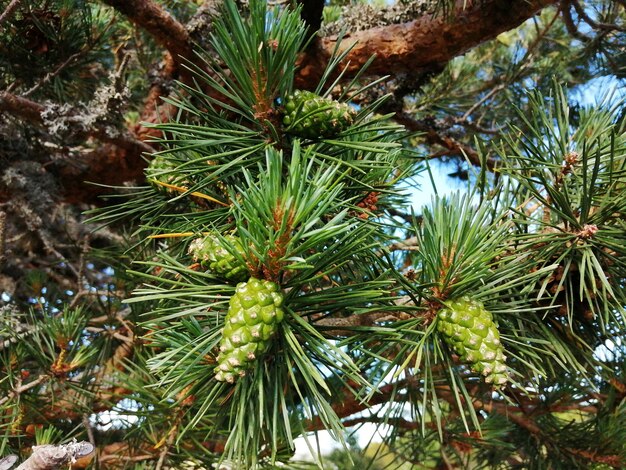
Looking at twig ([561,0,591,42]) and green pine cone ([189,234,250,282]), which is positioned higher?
twig ([561,0,591,42])

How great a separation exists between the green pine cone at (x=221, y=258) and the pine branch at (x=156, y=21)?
44 cm

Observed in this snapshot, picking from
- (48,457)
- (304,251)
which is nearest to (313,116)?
(304,251)

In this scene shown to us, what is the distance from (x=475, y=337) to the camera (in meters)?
0.46

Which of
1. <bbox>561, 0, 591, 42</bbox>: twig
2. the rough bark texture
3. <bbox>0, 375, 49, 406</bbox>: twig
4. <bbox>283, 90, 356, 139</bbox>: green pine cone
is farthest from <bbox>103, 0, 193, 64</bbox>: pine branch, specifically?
<bbox>561, 0, 591, 42</bbox>: twig

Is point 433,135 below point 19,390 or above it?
above

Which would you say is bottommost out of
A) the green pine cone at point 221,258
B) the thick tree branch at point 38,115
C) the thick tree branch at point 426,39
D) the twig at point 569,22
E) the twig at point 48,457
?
the twig at point 48,457

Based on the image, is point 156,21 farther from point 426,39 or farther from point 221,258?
point 221,258

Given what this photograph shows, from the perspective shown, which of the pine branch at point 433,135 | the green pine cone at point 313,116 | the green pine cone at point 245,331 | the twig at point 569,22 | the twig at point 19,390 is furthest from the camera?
A: the pine branch at point 433,135

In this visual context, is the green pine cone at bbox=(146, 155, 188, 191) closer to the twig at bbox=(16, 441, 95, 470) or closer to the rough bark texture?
the rough bark texture

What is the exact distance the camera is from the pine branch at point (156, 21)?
826 millimetres

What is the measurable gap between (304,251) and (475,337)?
16cm

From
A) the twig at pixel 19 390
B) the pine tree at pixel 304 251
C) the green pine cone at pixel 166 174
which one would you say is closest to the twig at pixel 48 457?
the pine tree at pixel 304 251

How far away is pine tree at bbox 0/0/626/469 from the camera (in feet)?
1.50

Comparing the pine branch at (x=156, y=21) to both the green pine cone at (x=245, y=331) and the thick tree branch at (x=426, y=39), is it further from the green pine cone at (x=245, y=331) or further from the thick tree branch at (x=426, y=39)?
the green pine cone at (x=245, y=331)
